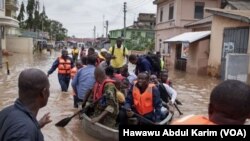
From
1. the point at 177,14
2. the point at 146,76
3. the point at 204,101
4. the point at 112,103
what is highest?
the point at 177,14

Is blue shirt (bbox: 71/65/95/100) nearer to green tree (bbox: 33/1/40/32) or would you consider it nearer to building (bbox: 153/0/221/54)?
building (bbox: 153/0/221/54)

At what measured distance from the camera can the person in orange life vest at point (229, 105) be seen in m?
1.93

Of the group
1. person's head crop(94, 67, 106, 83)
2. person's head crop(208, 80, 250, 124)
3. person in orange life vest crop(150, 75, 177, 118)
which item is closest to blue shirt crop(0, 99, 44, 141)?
person's head crop(208, 80, 250, 124)

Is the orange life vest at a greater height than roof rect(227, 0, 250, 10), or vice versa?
roof rect(227, 0, 250, 10)

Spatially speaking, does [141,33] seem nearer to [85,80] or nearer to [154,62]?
[154,62]

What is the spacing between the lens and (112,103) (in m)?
6.56

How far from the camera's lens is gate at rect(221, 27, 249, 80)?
17.2 meters

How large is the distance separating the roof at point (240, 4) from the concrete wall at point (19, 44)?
26912mm

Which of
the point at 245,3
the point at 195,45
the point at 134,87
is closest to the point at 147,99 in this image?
the point at 134,87

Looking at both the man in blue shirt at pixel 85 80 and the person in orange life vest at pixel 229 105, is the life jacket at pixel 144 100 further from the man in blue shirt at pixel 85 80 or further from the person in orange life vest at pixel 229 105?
the person in orange life vest at pixel 229 105

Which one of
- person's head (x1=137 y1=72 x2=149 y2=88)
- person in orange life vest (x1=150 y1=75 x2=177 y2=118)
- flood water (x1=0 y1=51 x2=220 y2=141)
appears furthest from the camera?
person in orange life vest (x1=150 y1=75 x2=177 y2=118)

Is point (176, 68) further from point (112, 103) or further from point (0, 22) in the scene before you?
point (112, 103)

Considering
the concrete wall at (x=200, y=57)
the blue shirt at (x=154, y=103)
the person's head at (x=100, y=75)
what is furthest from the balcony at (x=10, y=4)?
the blue shirt at (x=154, y=103)

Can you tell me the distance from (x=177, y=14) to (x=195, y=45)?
253 inches
